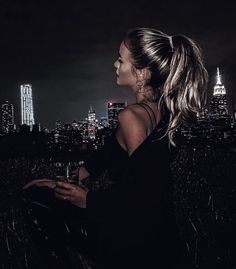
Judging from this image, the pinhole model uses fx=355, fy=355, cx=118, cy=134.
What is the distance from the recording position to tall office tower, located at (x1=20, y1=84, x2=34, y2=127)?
594 feet

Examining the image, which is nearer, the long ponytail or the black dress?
the black dress

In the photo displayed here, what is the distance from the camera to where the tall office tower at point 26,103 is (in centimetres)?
18100

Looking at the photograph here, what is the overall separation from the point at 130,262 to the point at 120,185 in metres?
0.55

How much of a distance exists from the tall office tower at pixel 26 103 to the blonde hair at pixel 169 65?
179 meters

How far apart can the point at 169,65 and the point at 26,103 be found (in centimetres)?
19206

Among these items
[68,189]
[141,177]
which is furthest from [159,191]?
[68,189]

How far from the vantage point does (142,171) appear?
2.01 m

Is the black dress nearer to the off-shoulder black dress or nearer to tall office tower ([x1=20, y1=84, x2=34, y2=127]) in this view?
the off-shoulder black dress

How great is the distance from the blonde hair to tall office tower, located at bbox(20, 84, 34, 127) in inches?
7062

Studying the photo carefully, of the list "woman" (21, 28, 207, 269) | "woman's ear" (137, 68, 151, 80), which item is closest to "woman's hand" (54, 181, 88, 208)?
"woman" (21, 28, 207, 269)

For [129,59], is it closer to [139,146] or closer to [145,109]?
[145,109]

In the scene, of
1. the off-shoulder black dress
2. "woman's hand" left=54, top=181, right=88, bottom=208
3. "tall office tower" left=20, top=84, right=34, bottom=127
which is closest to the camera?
the off-shoulder black dress

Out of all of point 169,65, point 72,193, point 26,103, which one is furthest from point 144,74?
point 26,103

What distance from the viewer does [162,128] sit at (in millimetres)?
2264
